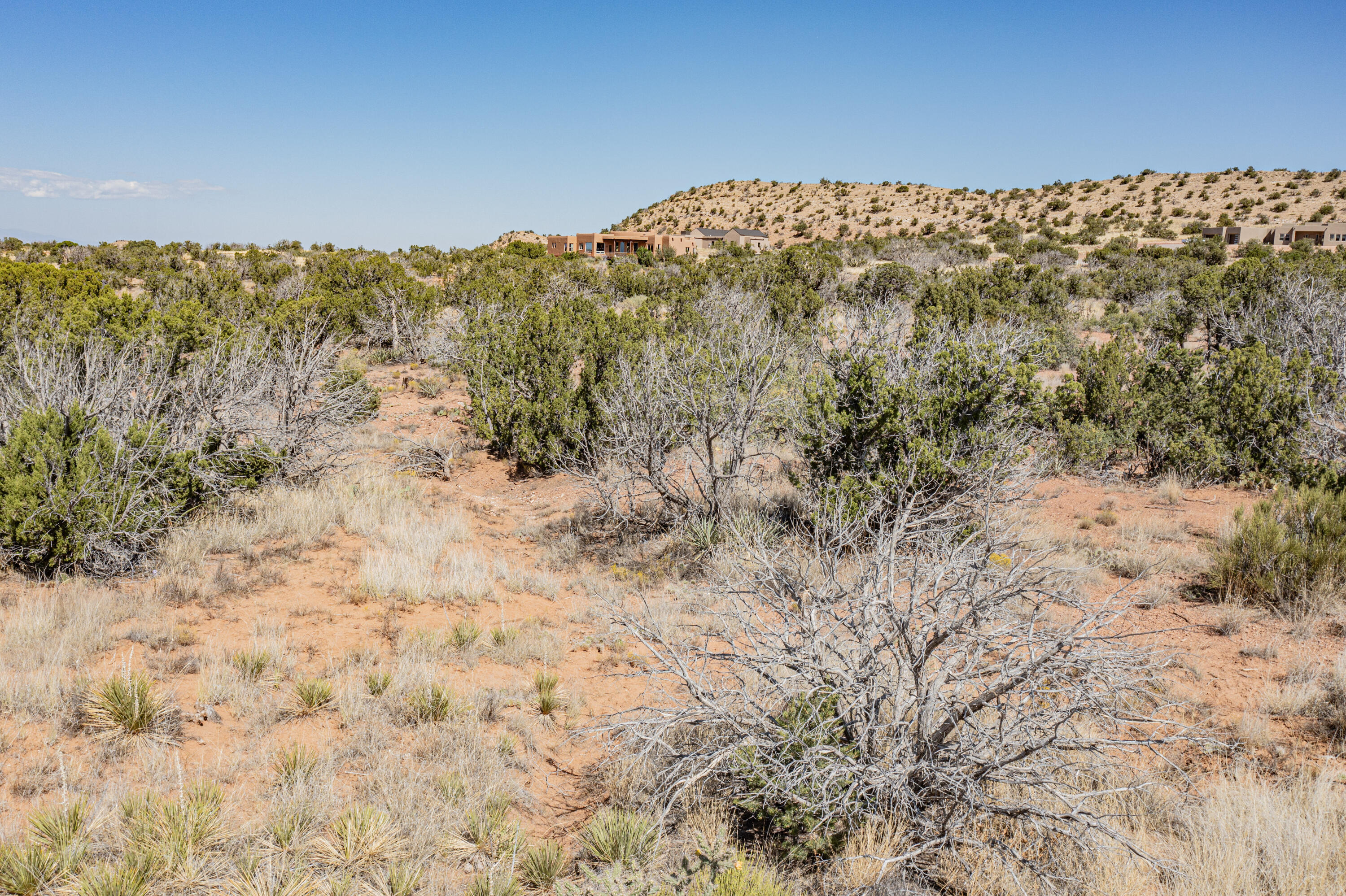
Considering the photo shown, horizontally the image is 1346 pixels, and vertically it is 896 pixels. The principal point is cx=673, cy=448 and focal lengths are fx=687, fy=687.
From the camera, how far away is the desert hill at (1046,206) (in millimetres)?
41812

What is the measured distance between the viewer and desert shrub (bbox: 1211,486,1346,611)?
5.67 meters

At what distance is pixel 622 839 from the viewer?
3.28 meters

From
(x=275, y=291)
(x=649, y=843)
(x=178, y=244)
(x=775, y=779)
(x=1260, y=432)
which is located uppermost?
(x=178, y=244)

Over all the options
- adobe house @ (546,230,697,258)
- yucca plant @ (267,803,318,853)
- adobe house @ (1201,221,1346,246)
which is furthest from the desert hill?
yucca plant @ (267,803,318,853)

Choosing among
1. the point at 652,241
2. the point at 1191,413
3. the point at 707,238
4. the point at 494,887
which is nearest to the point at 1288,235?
the point at 707,238

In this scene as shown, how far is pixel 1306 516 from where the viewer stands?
20.6 ft

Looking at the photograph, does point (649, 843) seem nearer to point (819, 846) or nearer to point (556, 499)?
point (819, 846)

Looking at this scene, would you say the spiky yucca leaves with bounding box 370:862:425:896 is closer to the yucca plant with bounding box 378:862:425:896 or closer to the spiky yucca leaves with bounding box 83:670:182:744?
the yucca plant with bounding box 378:862:425:896

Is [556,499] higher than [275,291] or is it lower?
lower

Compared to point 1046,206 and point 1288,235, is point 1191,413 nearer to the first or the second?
point 1288,235

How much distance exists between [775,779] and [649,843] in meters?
0.78

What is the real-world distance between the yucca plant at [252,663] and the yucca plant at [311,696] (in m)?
0.45

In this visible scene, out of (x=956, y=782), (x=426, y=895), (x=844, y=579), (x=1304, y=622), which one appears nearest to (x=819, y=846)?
(x=956, y=782)

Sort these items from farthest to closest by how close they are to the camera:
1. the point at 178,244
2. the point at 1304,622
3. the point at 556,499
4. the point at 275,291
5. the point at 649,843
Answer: the point at 178,244
the point at 275,291
the point at 556,499
the point at 1304,622
the point at 649,843
